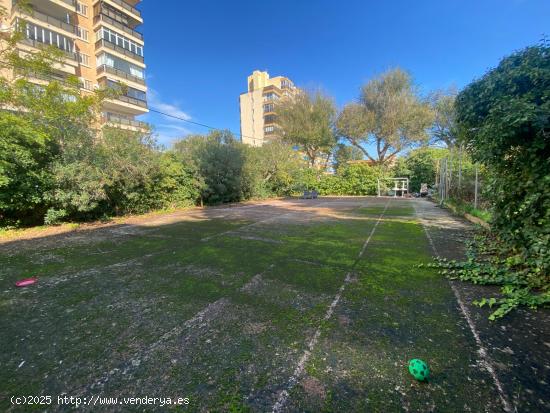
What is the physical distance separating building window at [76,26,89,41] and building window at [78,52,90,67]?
1254 millimetres

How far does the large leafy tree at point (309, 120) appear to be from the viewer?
24.9m

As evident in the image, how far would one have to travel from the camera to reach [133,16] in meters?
21.7

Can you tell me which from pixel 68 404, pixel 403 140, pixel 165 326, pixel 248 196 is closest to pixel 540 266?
pixel 165 326

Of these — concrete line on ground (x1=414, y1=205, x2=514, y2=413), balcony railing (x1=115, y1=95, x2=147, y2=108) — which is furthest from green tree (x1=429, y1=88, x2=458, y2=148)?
balcony railing (x1=115, y1=95, x2=147, y2=108)

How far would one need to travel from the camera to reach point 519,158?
3348 millimetres

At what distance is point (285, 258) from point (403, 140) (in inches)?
960

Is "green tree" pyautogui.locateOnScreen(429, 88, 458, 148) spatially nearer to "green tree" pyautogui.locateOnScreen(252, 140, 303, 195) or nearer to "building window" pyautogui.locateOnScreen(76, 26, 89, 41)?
"green tree" pyautogui.locateOnScreen(252, 140, 303, 195)

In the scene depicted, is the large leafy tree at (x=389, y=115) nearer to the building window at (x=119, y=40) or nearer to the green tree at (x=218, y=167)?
the green tree at (x=218, y=167)

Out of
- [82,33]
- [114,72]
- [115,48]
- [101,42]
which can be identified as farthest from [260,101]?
[82,33]

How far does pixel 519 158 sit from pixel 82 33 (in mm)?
27291

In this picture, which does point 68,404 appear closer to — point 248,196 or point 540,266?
point 540,266

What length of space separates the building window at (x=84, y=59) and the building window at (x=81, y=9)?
303 centimetres

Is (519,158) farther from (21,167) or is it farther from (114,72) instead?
(114,72)

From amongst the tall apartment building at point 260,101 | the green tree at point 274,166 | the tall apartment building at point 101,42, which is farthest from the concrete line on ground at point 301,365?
the tall apartment building at point 260,101
